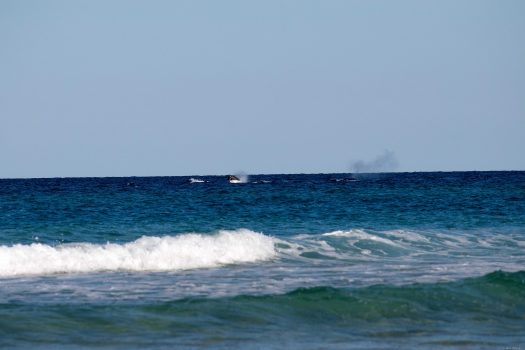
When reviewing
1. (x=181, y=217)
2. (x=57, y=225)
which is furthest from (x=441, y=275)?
(x=181, y=217)

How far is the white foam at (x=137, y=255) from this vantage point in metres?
21.0

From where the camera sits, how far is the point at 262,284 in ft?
58.9

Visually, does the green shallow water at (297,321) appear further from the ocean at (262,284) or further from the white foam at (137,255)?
the white foam at (137,255)

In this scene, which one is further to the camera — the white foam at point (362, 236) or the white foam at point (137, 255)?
the white foam at point (362, 236)

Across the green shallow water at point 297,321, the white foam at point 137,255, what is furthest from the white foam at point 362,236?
the green shallow water at point 297,321

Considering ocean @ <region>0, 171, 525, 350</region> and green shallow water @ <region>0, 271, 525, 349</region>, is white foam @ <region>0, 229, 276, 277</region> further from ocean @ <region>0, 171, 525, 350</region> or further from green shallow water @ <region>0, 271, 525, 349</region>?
green shallow water @ <region>0, 271, 525, 349</region>

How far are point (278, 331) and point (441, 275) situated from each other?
6.45 m

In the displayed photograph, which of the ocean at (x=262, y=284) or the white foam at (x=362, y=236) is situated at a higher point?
the white foam at (x=362, y=236)

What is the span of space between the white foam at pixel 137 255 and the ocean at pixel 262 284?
44 mm

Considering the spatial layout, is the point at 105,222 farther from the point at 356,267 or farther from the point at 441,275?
the point at 441,275

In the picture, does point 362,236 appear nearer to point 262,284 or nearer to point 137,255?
point 137,255

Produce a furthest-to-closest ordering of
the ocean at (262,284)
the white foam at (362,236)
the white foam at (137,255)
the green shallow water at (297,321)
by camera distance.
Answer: the white foam at (362,236), the white foam at (137,255), the ocean at (262,284), the green shallow water at (297,321)

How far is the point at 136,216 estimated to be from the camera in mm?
37062

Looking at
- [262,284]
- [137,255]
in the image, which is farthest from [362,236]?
[262,284]
